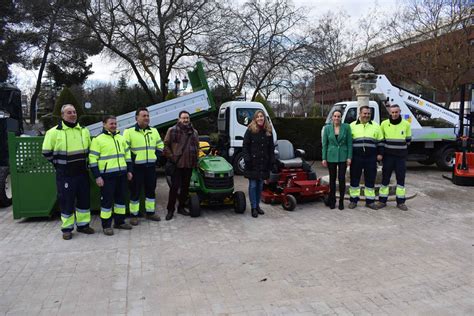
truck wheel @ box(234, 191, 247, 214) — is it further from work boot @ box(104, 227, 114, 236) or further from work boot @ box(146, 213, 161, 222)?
work boot @ box(104, 227, 114, 236)

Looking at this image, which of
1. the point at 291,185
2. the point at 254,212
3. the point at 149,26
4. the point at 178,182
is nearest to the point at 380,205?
the point at 291,185

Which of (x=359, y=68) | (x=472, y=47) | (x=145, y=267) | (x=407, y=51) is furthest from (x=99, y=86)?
(x=145, y=267)

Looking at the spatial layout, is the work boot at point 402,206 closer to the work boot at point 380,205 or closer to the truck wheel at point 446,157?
the work boot at point 380,205

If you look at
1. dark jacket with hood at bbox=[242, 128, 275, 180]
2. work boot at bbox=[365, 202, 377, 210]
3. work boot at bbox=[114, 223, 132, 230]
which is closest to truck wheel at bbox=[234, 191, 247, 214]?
dark jacket with hood at bbox=[242, 128, 275, 180]

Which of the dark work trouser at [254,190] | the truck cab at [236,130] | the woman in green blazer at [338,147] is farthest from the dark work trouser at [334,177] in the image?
the truck cab at [236,130]

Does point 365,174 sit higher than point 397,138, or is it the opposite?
point 397,138

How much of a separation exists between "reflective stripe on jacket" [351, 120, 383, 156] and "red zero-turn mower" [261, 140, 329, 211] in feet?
3.24

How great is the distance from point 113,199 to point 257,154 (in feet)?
8.00

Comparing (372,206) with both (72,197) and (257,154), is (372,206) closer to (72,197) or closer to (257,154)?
(257,154)

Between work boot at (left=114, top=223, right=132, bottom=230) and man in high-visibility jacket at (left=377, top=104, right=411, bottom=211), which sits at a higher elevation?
man in high-visibility jacket at (left=377, top=104, right=411, bottom=211)

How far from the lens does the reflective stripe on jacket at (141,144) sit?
6.22 meters

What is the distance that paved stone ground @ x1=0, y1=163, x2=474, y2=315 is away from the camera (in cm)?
365

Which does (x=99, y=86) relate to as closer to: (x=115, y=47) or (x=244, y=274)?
(x=115, y=47)

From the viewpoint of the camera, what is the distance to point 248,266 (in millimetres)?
4586
